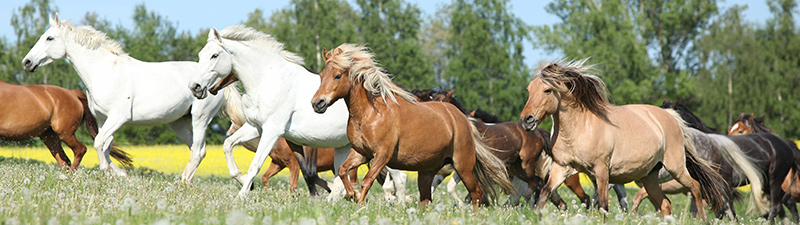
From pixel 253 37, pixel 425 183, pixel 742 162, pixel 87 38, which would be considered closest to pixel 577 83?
pixel 425 183

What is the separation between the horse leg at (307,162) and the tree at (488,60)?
2157 cm

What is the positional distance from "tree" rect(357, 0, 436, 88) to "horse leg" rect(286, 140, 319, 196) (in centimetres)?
2154

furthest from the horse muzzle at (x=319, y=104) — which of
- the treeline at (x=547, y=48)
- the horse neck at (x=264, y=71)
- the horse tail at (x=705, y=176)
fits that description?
the treeline at (x=547, y=48)

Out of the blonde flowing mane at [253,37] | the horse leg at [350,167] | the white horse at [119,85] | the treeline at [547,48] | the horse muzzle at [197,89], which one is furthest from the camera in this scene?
the treeline at [547,48]

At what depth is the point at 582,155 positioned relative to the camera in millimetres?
6867

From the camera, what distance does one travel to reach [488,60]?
32469mm

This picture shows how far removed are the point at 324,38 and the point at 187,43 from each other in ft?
22.6

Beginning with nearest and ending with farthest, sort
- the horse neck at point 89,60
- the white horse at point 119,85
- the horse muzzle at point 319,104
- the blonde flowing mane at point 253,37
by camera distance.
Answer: the horse muzzle at point 319,104
the blonde flowing mane at point 253,37
the white horse at point 119,85
the horse neck at point 89,60

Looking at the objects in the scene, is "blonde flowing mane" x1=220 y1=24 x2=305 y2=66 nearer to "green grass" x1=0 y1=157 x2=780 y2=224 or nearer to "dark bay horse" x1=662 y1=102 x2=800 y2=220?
"green grass" x1=0 y1=157 x2=780 y2=224

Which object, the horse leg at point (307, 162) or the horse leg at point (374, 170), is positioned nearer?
the horse leg at point (374, 170)

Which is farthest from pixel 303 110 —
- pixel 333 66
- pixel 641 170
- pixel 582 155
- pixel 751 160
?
pixel 751 160

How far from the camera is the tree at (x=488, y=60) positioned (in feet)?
104

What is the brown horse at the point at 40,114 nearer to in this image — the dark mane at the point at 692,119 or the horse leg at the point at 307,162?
the horse leg at the point at 307,162

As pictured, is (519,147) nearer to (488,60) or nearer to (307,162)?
(307,162)
